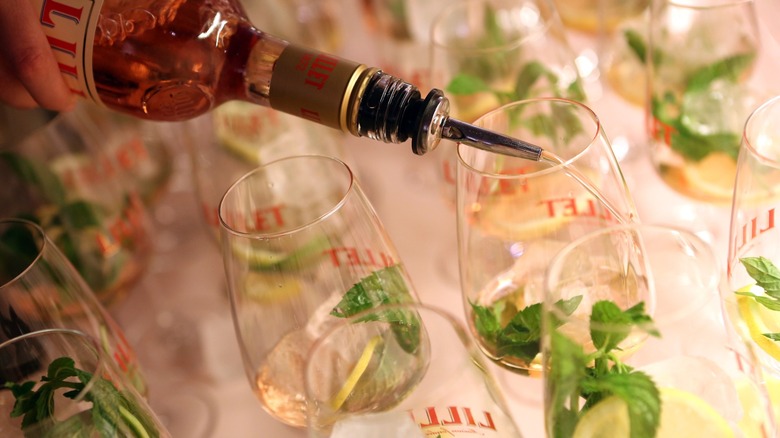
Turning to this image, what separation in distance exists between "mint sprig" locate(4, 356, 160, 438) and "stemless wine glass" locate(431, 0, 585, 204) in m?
0.41

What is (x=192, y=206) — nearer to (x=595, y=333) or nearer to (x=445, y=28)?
(x=445, y=28)

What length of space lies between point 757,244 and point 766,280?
0.14ft

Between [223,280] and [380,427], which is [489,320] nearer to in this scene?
[380,427]

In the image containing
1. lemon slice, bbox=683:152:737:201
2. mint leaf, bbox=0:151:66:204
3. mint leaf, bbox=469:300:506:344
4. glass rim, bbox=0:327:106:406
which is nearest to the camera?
glass rim, bbox=0:327:106:406

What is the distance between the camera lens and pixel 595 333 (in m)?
0.43

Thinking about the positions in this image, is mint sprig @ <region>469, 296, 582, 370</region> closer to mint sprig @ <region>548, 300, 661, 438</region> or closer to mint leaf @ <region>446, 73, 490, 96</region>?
mint sprig @ <region>548, 300, 661, 438</region>

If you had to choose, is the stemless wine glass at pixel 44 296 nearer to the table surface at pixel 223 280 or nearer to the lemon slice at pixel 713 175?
the table surface at pixel 223 280

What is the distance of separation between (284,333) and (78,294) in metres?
0.21

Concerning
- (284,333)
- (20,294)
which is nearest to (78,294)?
(20,294)

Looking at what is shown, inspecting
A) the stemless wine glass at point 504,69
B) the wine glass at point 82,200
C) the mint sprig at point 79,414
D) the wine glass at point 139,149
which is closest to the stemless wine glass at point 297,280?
the mint sprig at point 79,414

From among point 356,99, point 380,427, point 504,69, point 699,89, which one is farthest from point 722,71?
point 380,427

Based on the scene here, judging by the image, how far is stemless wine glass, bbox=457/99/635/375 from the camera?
61 cm

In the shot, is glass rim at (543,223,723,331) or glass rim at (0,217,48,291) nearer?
glass rim at (543,223,723,331)

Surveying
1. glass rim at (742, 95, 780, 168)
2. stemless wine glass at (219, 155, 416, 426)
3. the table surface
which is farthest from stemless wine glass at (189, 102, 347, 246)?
glass rim at (742, 95, 780, 168)
